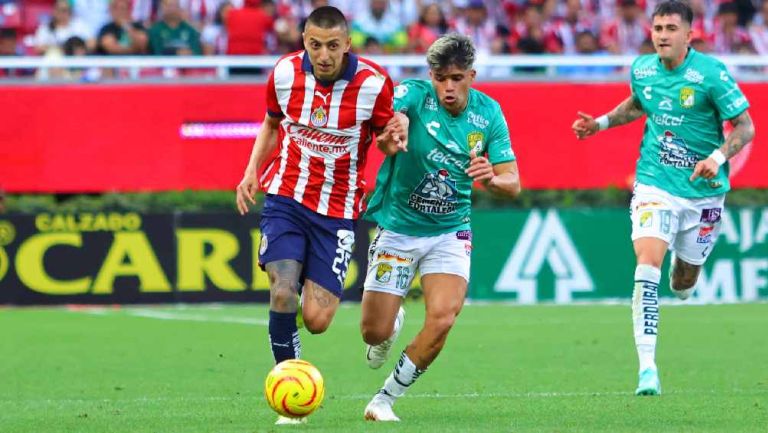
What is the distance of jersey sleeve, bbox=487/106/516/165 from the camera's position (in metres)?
8.73

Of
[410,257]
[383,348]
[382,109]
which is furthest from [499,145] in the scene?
[383,348]

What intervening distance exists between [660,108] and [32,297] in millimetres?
9526

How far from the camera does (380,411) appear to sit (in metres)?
8.43

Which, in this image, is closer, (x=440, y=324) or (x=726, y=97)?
(x=440, y=324)

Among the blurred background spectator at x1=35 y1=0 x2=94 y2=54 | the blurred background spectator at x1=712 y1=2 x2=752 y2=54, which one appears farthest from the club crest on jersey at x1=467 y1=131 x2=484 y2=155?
the blurred background spectator at x1=712 y1=2 x2=752 y2=54

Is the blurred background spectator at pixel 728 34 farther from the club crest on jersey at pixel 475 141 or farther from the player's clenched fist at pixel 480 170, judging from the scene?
the player's clenched fist at pixel 480 170

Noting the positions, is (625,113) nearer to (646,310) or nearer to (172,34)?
(646,310)

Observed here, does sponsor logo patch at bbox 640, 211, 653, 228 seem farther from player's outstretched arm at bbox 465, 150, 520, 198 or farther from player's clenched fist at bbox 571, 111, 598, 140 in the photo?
player's outstretched arm at bbox 465, 150, 520, 198

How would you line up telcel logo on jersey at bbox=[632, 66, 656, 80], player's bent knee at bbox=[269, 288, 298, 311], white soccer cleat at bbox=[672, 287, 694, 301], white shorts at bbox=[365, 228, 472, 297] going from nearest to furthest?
1. player's bent knee at bbox=[269, 288, 298, 311]
2. white shorts at bbox=[365, 228, 472, 297]
3. telcel logo on jersey at bbox=[632, 66, 656, 80]
4. white soccer cleat at bbox=[672, 287, 694, 301]

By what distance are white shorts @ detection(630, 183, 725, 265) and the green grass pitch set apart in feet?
3.07

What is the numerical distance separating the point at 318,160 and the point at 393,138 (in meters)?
0.56

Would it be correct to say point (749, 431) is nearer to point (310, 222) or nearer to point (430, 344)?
point (430, 344)

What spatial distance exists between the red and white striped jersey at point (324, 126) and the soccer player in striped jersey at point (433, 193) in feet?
0.66

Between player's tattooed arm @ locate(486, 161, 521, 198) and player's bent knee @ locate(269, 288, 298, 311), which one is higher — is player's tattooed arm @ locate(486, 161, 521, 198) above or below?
above
